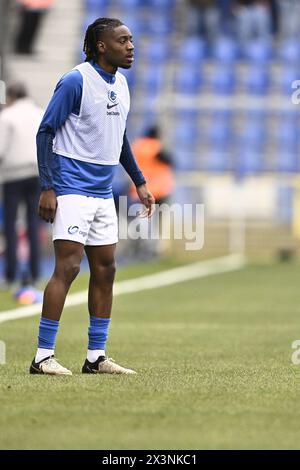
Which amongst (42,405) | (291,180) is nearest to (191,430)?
(42,405)

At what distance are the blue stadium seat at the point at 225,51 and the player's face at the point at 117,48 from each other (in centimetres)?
2331

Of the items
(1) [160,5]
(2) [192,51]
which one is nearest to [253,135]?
(2) [192,51]

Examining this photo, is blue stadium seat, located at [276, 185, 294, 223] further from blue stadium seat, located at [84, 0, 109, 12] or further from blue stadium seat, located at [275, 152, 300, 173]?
blue stadium seat, located at [84, 0, 109, 12]

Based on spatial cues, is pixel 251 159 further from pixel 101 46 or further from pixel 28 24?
pixel 101 46

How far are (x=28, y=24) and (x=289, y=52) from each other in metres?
5.99

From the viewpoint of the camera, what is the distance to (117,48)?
24.6ft

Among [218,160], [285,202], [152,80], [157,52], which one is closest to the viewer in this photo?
[285,202]

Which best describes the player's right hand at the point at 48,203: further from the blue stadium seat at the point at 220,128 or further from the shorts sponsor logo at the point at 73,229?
the blue stadium seat at the point at 220,128

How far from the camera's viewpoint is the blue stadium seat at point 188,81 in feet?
99.1

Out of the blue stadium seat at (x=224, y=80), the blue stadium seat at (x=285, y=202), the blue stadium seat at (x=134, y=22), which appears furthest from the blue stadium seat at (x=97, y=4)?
the blue stadium seat at (x=285, y=202)

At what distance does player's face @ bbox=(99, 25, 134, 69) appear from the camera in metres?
7.50

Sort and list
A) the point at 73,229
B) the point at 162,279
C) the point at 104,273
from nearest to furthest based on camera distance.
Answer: the point at 73,229
the point at 104,273
the point at 162,279

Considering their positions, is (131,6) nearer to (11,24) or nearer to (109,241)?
(11,24)

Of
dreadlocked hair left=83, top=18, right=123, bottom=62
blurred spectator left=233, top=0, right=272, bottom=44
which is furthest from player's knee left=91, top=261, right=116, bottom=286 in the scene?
blurred spectator left=233, top=0, right=272, bottom=44
